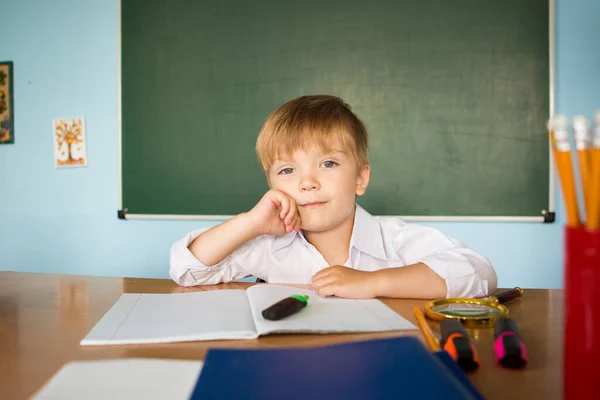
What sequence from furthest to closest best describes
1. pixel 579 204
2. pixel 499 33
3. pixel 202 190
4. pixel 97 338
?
pixel 202 190
pixel 499 33
pixel 97 338
pixel 579 204

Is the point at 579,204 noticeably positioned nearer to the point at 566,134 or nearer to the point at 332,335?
the point at 566,134

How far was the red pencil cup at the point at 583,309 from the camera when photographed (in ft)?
0.99

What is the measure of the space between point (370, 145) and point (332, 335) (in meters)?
1.72

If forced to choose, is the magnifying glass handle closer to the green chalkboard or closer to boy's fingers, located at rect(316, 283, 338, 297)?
boy's fingers, located at rect(316, 283, 338, 297)

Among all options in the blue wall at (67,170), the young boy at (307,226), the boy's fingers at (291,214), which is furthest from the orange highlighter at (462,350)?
the blue wall at (67,170)

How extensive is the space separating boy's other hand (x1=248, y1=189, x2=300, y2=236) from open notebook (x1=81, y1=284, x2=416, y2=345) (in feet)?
0.88

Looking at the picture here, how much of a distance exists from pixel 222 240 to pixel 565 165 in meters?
0.85

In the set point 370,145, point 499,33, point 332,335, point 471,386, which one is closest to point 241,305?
point 332,335

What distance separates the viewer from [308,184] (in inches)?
43.4

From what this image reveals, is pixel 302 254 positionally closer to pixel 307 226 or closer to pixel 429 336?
pixel 307 226

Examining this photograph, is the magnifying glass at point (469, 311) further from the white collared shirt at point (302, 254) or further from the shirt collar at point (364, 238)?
the shirt collar at point (364, 238)

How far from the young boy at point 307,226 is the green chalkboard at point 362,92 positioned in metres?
0.98

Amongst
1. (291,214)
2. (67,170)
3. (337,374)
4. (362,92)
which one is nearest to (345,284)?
(291,214)

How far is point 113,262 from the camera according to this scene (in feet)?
8.21
